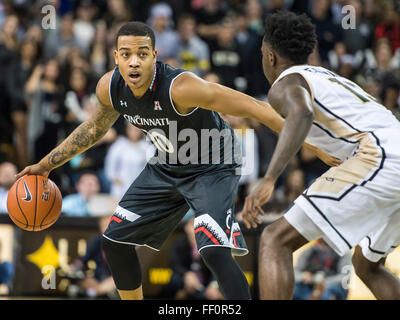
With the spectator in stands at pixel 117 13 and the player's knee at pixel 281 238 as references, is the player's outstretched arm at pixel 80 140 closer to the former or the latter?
the player's knee at pixel 281 238

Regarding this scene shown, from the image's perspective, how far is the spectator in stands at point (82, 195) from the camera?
8422 millimetres

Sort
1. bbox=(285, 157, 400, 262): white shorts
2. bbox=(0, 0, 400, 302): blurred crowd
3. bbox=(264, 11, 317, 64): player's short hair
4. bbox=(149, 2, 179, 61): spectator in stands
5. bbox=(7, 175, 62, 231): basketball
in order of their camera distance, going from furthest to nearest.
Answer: bbox=(149, 2, 179, 61): spectator in stands < bbox=(0, 0, 400, 302): blurred crowd < bbox=(7, 175, 62, 231): basketball < bbox=(264, 11, 317, 64): player's short hair < bbox=(285, 157, 400, 262): white shorts

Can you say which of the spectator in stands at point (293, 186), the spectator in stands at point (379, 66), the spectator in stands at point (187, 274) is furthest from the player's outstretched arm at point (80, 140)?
the spectator in stands at point (379, 66)

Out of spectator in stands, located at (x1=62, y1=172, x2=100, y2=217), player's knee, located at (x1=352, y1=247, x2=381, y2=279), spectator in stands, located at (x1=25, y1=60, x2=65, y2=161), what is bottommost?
spectator in stands, located at (x1=62, y1=172, x2=100, y2=217)

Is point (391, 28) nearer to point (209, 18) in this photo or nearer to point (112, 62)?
point (209, 18)

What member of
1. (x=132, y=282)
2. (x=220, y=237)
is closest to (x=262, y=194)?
(x=220, y=237)

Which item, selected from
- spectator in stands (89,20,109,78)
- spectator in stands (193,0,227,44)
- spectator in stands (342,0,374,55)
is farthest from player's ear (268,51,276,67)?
spectator in stands (342,0,374,55)

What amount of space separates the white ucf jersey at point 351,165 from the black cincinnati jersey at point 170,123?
1.03m

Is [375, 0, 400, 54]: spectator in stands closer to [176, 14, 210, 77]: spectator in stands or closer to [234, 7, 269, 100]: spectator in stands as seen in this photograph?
[234, 7, 269, 100]: spectator in stands

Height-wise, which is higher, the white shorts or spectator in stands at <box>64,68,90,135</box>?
the white shorts

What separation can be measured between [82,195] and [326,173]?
4914 mm

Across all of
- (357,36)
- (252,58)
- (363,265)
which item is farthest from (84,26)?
(363,265)

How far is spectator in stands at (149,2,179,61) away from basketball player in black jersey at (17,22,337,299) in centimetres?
504

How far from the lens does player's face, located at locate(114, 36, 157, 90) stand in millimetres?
4988
